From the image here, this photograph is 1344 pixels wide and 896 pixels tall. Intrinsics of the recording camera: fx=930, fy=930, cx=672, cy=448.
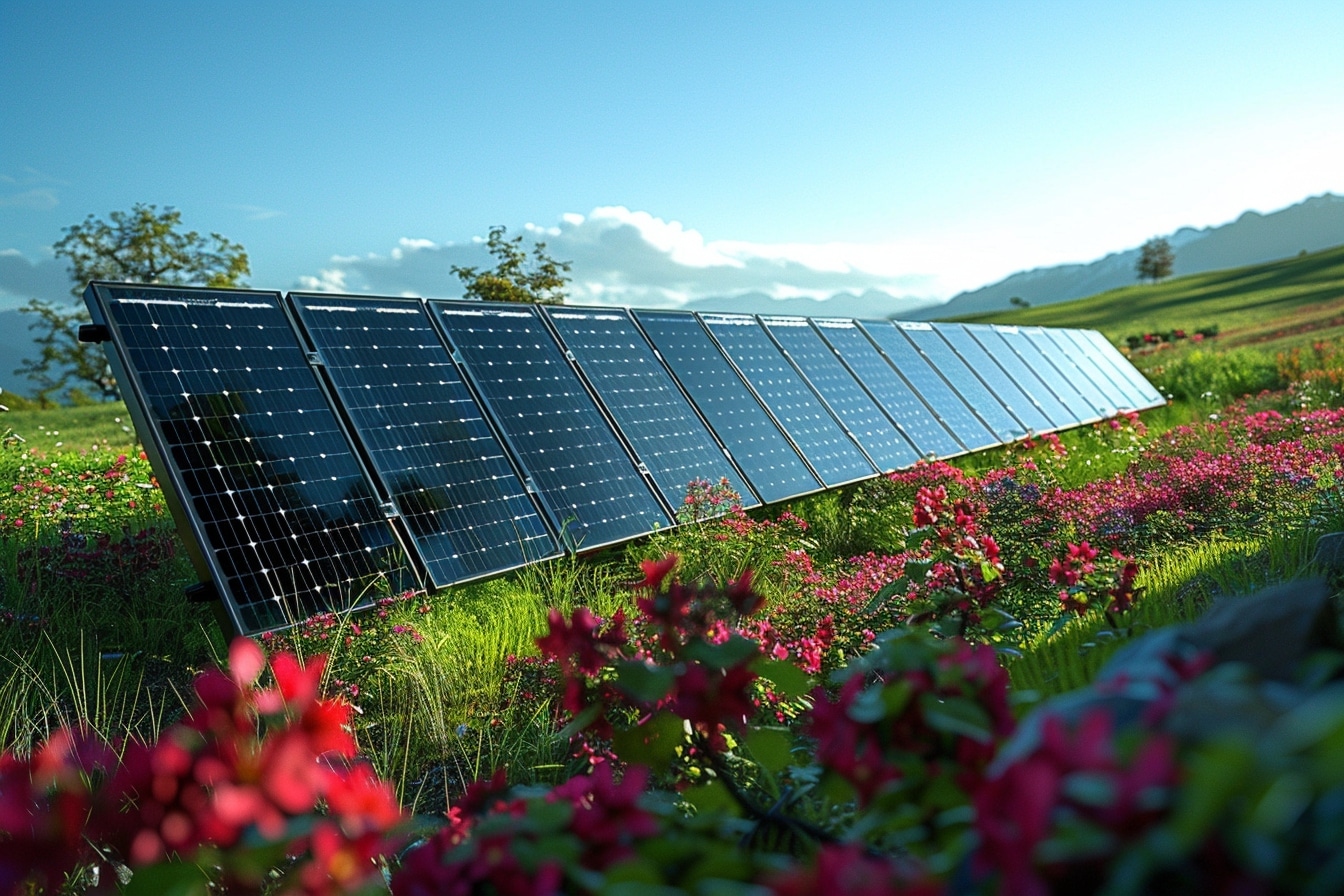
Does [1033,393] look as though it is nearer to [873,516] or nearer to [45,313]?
[873,516]

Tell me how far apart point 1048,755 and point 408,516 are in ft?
19.5

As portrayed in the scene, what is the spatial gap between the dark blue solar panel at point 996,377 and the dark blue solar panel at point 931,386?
1441 mm

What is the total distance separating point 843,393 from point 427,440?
6386 mm

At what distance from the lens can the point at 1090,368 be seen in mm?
20812

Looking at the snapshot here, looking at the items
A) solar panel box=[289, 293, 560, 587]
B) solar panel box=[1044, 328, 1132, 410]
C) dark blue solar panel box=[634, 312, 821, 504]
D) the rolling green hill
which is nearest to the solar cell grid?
solar panel box=[1044, 328, 1132, 410]

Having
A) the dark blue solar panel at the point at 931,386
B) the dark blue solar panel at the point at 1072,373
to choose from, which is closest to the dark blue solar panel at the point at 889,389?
the dark blue solar panel at the point at 931,386

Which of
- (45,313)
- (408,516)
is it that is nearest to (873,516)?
(408,516)

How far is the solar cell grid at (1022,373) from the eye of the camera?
16316 mm

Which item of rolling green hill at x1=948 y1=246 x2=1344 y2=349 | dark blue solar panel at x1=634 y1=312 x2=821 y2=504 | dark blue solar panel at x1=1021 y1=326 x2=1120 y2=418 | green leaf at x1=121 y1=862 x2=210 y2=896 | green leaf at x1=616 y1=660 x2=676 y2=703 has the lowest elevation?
rolling green hill at x1=948 y1=246 x2=1344 y2=349

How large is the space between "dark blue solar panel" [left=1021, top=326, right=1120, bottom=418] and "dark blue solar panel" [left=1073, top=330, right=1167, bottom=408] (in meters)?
1.34

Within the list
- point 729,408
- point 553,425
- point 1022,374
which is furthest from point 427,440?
point 1022,374

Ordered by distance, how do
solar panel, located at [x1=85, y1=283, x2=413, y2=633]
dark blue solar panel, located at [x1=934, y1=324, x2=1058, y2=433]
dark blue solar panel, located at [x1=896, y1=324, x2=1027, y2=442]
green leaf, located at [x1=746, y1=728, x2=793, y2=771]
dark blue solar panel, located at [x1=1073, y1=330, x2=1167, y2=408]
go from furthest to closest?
dark blue solar panel, located at [x1=1073, y1=330, x2=1167, y2=408] < dark blue solar panel, located at [x1=934, y1=324, x2=1058, y2=433] < dark blue solar panel, located at [x1=896, y1=324, x2=1027, y2=442] < solar panel, located at [x1=85, y1=283, x2=413, y2=633] < green leaf, located at [x1=746, y1=728, x2=793, y2=771]

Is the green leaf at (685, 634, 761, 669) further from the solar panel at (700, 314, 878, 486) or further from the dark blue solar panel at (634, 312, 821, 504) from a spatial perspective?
the solar panel at (700, 314, 878, 486)

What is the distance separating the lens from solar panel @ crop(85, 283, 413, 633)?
5855mm
